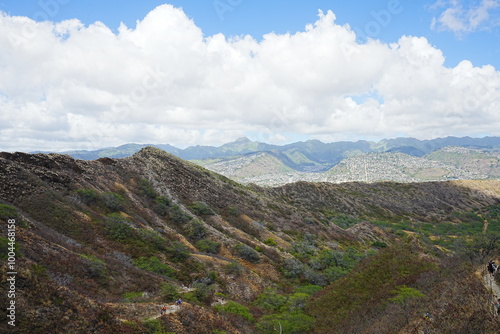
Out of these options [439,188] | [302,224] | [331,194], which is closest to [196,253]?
[302,224]

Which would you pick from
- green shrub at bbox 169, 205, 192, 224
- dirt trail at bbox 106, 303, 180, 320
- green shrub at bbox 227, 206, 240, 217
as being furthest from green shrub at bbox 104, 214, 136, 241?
green shrub at bbox 227, 206, 240, 217

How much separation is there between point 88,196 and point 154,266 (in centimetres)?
1699

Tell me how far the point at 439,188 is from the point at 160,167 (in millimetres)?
184583

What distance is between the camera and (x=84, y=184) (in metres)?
43.1

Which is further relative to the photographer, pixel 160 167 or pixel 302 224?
pixel 302 224

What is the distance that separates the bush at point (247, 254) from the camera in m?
42.9

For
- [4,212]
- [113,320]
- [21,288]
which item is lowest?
[113,320]

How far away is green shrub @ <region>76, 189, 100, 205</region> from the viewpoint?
130ft

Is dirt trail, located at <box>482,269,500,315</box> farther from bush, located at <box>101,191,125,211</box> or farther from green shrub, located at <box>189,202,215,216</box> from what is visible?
bush, located at <box>101,191,125,211</box>

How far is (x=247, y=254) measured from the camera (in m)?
43.1

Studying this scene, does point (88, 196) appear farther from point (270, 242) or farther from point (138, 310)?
point (270, 242)

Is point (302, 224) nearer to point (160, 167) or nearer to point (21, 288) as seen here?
point (160, 167)

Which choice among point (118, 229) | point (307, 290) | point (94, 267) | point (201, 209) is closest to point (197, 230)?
point (201, 209)

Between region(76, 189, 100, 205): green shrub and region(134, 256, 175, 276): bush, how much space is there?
14201 millimetres
